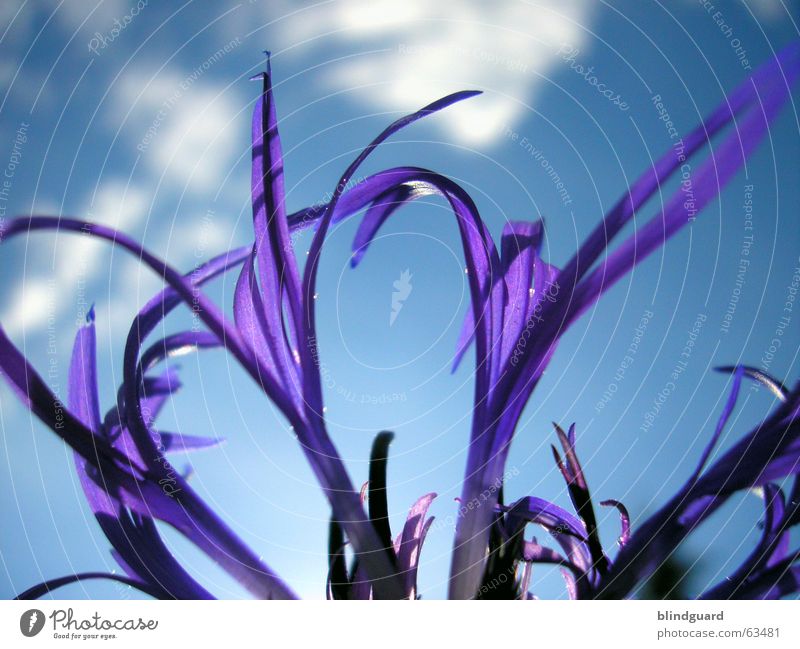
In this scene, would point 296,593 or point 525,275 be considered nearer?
point 296,593

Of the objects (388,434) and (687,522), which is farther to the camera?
(388,434)

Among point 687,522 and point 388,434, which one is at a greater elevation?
point 388,434

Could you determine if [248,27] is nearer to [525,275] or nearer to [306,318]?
[306,318]
